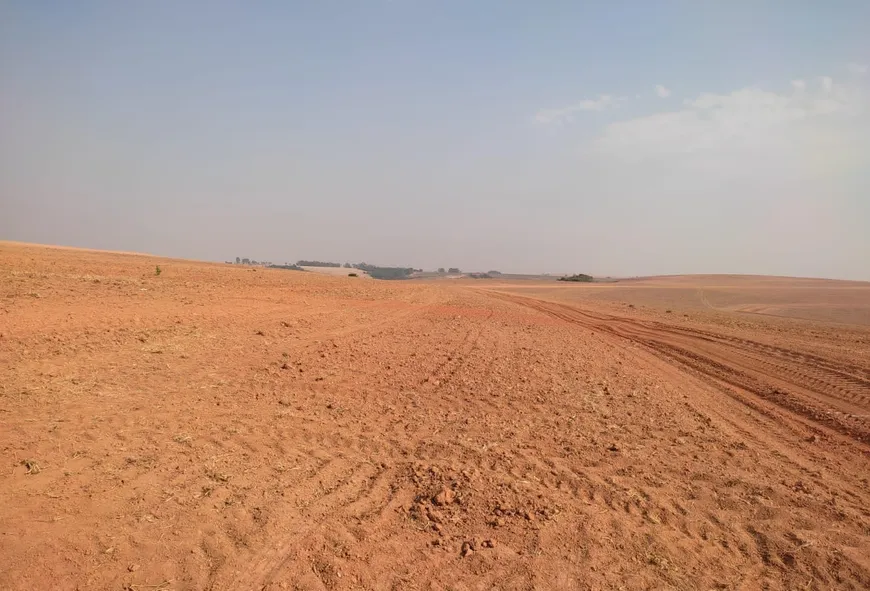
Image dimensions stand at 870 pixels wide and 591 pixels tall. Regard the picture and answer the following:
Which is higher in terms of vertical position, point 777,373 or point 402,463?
point 777,373

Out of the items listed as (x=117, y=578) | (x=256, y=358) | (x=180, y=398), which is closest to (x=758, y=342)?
(x=256, y=358)

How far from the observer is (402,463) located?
Answer: 5.01 m

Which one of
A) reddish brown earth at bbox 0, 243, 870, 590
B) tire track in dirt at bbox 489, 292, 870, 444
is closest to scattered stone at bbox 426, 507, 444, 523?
reddish brown earth at bbox 0, 243, 870, 590

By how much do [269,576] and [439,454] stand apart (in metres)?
2.34

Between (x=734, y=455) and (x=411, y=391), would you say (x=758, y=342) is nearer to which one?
(x=734, y=455)

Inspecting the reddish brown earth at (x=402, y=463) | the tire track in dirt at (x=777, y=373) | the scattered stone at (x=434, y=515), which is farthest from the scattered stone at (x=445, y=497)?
the tire track in dirt at (x=777, y=373)

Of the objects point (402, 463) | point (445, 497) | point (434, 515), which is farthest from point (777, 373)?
point (434, 515)

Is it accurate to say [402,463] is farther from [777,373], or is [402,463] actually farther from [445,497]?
[777,373]

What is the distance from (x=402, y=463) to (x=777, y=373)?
871cm

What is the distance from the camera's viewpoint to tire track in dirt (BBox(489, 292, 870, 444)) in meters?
7.39

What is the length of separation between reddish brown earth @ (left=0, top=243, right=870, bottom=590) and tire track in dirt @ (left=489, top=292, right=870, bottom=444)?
88 mm

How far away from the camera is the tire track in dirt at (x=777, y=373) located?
739cm

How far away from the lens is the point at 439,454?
17.2 feet

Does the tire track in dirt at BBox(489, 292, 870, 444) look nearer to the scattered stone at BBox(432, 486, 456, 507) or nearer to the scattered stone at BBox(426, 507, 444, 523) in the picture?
the scattered stone at BBox(432, 486, 456, 507)
